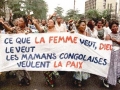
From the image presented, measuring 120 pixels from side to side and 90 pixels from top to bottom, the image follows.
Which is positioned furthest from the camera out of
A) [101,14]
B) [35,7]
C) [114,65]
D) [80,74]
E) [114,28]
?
[35,7]

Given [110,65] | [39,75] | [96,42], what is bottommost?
[39,75]

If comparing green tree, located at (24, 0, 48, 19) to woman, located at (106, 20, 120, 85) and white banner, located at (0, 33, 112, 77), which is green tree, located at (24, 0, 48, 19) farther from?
woman, located at (106, 20, 120, 85)

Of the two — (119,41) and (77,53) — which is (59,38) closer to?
(77,53)

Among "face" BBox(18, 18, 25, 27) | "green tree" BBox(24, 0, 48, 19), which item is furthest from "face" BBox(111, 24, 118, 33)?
"green tree" BBox(24, 0, 48, 19)

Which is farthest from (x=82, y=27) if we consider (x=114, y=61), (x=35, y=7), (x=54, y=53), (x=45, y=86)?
(x=35, y=7)

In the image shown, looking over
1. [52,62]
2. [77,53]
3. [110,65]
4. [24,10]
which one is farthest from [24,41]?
[24,10]

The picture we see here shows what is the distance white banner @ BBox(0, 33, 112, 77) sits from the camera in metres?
6.74

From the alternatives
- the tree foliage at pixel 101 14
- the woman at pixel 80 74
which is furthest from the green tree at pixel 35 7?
the woman at pixel 80 74

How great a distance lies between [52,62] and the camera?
677 centimetres

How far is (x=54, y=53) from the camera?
682 cm

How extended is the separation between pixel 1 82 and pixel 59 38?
6.45ft

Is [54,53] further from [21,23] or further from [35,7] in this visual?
[35,7]

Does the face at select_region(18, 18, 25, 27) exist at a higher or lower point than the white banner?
higher

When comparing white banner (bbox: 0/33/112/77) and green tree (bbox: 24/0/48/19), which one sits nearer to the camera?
white banner (bbox: 0/33/112/77)
